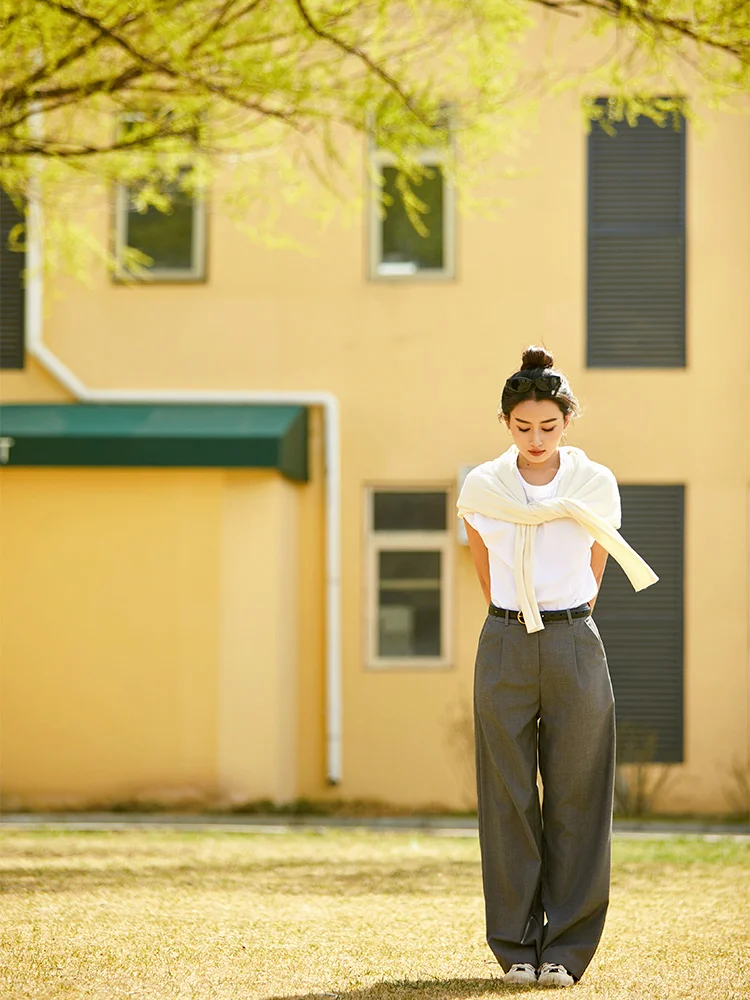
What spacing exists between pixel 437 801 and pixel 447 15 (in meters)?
6.44

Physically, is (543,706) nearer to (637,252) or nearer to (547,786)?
(547,786)

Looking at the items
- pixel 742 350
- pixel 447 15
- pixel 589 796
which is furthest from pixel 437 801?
pixel 589 796

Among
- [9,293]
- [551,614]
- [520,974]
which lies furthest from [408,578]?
[520,974]

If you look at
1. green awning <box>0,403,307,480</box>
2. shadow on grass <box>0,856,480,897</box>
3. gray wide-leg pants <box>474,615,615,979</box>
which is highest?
green awning <box>0,403,307,480</box>

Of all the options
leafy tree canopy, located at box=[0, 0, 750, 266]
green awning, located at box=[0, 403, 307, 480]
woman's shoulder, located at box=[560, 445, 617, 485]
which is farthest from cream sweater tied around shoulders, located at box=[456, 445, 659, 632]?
green awning, located at box=[0, 403, 307, 480]

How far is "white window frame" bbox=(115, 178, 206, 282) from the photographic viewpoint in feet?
46.4

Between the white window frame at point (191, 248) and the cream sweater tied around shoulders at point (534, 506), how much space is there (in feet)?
30.4

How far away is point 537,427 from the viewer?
5.17 m

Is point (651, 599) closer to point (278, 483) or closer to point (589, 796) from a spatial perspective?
point (278, 483)

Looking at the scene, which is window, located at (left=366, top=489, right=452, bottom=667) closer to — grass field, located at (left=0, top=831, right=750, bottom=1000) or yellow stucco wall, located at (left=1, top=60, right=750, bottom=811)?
yellow stucco wall, located at (left=1, top=60, right=750, bottom=811)

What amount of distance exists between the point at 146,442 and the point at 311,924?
7.13 m

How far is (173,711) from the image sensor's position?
12.8m

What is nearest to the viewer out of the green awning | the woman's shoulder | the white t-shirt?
the white t-shirt

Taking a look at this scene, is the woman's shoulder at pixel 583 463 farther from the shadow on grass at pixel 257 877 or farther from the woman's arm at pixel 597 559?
the shadow on grass at pixel 257 877
